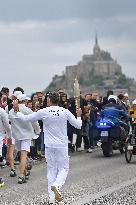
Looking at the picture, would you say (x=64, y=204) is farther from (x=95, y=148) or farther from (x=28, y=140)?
Answer: (x=95, y=148)

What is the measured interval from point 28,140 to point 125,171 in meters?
2.51

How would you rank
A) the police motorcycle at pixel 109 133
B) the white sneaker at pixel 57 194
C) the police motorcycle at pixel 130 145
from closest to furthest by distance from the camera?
the white sneaker at pixel 57 194 < the police motorcycle at pixel 130 145 < the police motorcycle at pixel 109 133

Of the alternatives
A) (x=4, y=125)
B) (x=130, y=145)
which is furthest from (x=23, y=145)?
(x=130, y=145)

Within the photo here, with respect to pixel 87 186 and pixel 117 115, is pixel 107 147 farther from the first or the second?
pixel 87 186

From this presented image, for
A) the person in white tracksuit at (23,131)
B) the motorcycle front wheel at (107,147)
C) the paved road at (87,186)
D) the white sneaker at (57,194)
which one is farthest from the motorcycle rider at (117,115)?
the white sneaker at (57,194)

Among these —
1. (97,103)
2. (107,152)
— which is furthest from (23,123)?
(97,103)

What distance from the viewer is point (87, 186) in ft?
37.6

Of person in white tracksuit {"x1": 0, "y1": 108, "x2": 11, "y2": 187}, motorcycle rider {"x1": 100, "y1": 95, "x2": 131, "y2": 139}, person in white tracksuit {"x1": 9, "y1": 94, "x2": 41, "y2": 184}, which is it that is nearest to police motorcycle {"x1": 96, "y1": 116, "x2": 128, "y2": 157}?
motorcycle rider {"x1": 100, "y1": 95, "x2": 131, "y2": 139}

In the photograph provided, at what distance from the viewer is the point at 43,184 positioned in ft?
39.1

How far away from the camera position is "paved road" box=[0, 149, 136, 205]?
9898 millimetres

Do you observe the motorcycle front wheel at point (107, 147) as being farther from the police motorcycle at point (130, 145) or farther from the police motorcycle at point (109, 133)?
the police motorcycle at point (130, 145)

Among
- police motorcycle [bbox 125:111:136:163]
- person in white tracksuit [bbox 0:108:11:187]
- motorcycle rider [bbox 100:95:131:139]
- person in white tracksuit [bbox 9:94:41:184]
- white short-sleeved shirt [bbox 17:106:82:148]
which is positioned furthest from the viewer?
motorcycle rider [bbox 100:95:131:139]

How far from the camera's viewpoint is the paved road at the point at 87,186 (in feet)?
32.5

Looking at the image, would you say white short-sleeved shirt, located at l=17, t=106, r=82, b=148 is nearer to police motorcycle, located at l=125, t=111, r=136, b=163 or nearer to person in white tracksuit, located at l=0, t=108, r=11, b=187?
person in white tracksuit, located at l=0, t=108, r=11, b=187
